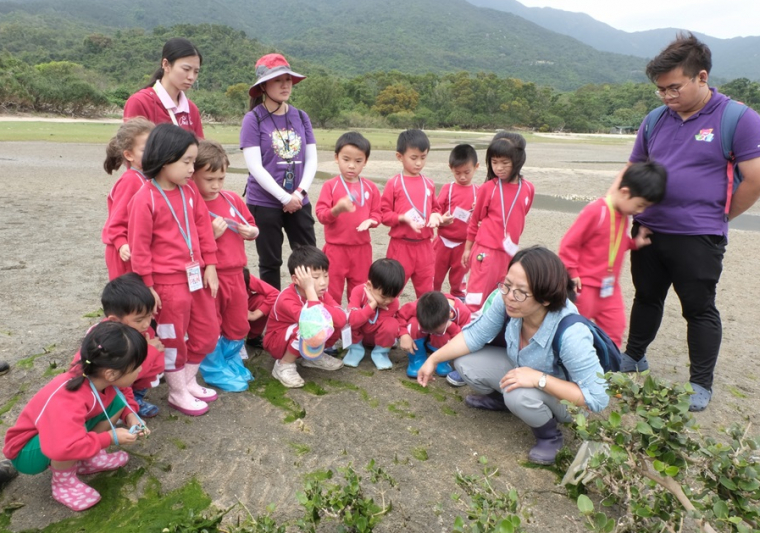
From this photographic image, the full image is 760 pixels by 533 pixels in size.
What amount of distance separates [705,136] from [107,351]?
11.7ft

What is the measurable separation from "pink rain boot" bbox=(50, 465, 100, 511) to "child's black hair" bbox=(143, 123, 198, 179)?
1.53 m

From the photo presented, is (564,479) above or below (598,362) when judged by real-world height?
below

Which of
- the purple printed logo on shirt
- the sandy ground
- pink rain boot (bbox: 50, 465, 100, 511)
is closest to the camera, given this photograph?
pink rain boot (bbox: 50, 465, 100, 511)

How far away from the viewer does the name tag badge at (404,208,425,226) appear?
4.42 meters

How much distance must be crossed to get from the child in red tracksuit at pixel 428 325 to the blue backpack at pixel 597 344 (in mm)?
941

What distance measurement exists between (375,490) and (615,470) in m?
1.10

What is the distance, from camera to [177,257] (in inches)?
118

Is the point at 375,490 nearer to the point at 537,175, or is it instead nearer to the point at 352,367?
the point at 352,367

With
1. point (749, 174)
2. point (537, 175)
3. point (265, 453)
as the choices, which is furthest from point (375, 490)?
point (537, 175)

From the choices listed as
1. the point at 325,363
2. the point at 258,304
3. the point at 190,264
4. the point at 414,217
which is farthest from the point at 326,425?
the point at 414,217

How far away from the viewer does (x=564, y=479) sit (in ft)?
8.73

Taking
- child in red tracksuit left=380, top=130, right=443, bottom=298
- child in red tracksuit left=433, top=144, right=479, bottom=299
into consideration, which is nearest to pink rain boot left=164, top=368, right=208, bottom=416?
child in red tracksuit left=380, top=130, right=443, bottom=298

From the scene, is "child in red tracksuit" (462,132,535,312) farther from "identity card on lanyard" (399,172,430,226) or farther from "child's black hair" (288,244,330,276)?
"child's black hair" (288,244,330,276)

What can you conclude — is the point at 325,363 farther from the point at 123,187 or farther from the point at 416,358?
the point at 123,187
